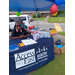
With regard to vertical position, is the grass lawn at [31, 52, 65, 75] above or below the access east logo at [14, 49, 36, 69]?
below

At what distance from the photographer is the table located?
1913 mm

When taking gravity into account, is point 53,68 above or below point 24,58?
below

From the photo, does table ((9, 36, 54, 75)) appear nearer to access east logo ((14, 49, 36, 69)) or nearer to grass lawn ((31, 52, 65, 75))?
access east logo ((14, 49, 36, 69))

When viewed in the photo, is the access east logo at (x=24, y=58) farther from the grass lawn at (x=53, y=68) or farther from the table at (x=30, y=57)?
the grass lawn at (x=53, y=68)

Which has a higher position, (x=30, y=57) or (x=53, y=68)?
(x=30, y=57)

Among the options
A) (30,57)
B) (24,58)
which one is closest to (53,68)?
(30,57)

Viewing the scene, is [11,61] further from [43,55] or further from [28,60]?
[43,55]

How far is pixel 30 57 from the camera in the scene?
212cm

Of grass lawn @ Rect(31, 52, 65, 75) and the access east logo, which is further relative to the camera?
grass lawn @ Rect(31, 52, 65, 75)

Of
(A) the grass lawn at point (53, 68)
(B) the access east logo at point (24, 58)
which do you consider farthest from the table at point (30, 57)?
(A) the grass lawn at point (53, 68)

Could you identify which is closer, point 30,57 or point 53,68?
point 30,57

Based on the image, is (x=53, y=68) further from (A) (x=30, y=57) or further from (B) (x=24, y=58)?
(B) (x=24, y=58)

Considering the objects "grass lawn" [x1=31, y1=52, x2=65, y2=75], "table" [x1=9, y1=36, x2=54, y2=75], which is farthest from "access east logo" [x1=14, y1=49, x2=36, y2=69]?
"grass lawn" [x1=31, y1=52, x2=65, y2=75]
